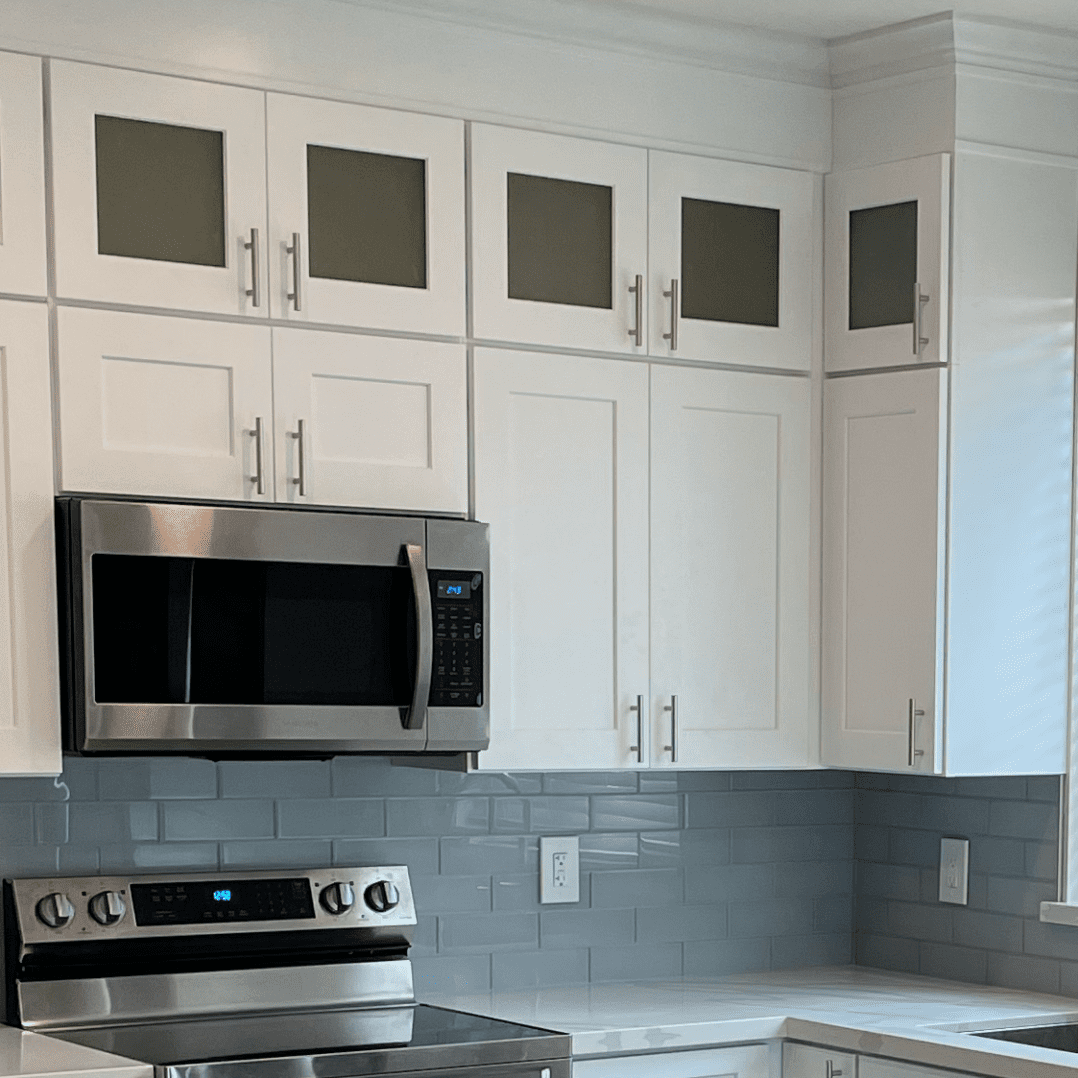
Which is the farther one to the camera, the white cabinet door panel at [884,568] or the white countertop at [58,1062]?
the white cabinet door panel at [884,568]

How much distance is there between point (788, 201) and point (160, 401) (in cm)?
134

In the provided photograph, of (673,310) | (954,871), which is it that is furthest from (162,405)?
(954,871)

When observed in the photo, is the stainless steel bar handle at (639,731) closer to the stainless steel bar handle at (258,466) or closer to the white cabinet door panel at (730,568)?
the white cabinet door panel at (730,568)

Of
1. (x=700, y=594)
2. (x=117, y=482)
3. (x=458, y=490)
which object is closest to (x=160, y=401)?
(x=117, y=482)

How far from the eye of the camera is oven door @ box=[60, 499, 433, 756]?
2801 mm

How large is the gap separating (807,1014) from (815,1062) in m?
0.10

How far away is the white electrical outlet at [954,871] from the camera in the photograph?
3.70 meters

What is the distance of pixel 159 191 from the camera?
290cm

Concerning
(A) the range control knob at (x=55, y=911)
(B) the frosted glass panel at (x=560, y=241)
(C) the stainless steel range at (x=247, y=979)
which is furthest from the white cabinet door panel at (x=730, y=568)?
(A) the range control knob at (x=55, y=911)

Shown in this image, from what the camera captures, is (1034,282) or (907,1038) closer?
(907,1038)

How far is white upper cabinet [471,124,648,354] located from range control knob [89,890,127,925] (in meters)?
1.18

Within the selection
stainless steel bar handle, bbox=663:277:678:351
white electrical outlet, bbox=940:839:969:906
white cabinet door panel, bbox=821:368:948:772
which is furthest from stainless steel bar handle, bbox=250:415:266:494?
white electrical outlet, bbox=940:839:969:906

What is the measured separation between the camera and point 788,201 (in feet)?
11.6

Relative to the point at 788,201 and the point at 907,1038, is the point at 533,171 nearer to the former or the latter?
the point at 788,201
